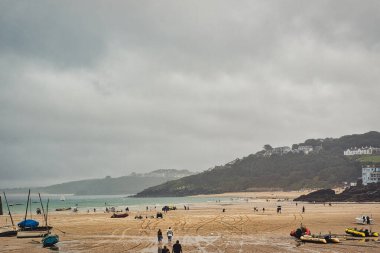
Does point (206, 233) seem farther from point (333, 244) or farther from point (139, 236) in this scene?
point (333, 244)

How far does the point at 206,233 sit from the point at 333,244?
44.5 ft

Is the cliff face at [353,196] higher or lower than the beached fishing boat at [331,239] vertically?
lower

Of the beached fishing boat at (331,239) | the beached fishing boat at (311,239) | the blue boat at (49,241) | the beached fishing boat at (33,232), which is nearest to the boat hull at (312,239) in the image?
the beached fishing boat at (311,239)

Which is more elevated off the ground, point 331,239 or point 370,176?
point 370,176

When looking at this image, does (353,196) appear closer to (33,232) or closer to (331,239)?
(331,239)

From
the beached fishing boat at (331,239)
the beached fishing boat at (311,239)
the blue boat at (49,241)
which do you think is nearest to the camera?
the beached fishing boat at (311,239)

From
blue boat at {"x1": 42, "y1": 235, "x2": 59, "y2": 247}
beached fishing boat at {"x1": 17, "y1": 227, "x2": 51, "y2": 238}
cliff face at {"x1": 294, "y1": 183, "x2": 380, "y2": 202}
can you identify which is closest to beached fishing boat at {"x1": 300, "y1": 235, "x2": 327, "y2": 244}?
blue boat at {"x1": 42, "y1": 235, "x2": 59, "y2": 247}

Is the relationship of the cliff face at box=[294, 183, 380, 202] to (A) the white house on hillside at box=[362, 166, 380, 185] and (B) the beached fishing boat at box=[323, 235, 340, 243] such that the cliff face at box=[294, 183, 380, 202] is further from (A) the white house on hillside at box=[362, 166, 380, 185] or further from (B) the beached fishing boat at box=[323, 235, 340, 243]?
(B) the beached fishing boat at box=[323, 235, 340, 243]

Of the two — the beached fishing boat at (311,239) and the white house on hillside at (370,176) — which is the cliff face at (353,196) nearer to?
the white house on hillside at (370,176)

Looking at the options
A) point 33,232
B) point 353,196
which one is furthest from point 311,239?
point 353,196

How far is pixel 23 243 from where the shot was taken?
3750 cm

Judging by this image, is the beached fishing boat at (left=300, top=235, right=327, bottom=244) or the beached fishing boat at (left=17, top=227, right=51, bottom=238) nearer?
the beached fishing boat at (left=300, top=235, right=327, bottom=244)

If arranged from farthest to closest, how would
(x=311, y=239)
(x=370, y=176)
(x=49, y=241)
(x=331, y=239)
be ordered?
(x=370, y=176) → (x=49, y=241) → (x=311, y=239) → (x=331, y=239)

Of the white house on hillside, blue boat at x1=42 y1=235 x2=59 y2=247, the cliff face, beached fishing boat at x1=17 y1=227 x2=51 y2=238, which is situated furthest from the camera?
the white house on hillside
